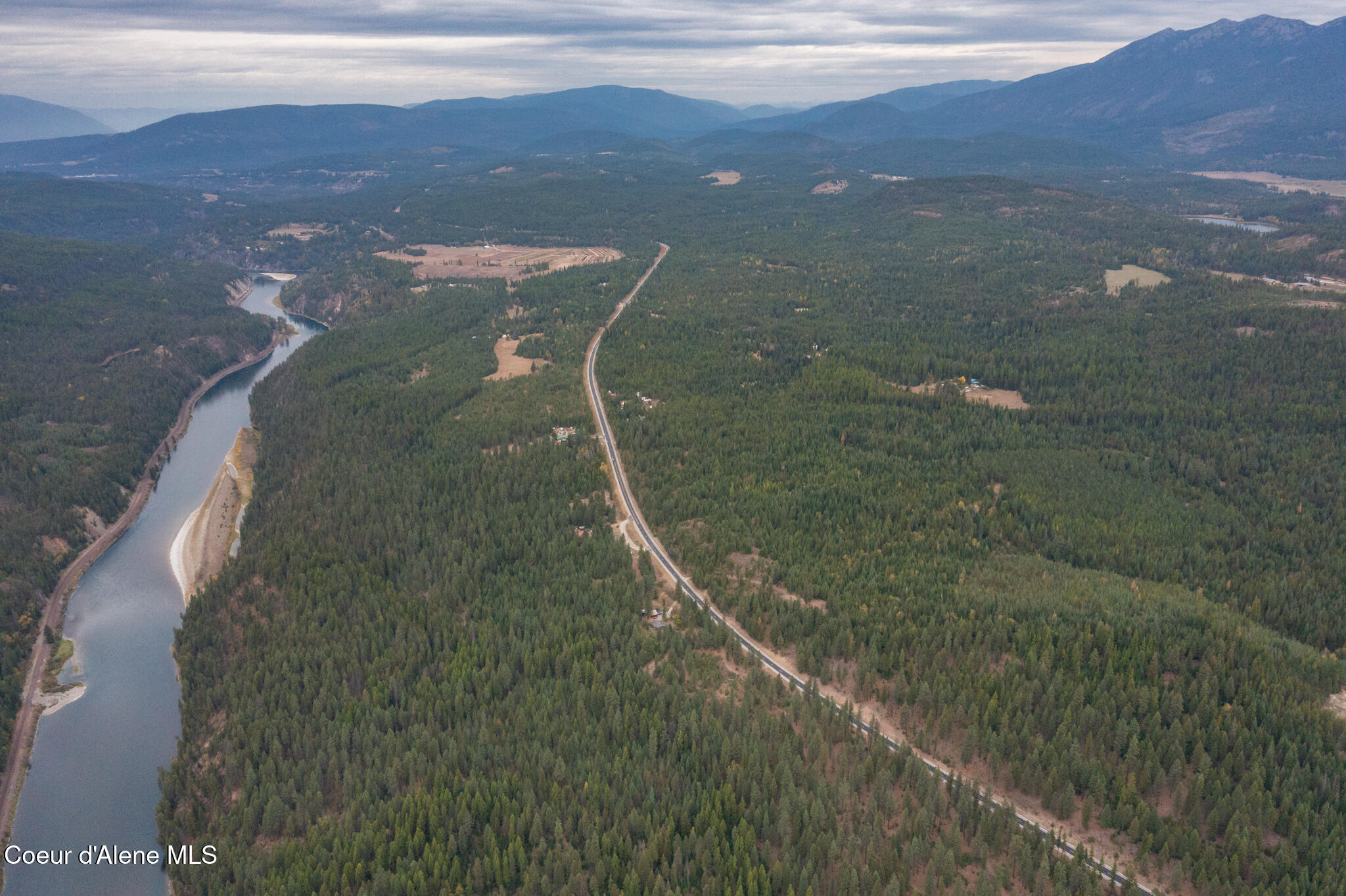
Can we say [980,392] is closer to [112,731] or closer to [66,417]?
[112,731]

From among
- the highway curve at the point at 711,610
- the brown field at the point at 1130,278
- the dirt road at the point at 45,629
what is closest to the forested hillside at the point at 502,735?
the highway curve at the point at 711,610

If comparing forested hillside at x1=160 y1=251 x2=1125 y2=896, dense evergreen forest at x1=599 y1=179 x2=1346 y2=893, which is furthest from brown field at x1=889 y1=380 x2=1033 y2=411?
forested hillside at x1=160 y1=251 x2=1125 y2=896

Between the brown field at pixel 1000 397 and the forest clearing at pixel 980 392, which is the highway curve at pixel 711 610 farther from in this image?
the brown field at pixel 1000 397

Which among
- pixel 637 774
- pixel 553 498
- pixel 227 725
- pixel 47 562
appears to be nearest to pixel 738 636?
pixel 637 774

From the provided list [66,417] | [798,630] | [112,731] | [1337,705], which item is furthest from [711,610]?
[66,417]

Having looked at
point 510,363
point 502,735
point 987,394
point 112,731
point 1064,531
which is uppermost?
point 510,363

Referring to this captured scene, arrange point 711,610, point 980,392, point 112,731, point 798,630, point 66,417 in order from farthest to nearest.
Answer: point 66,417, point 980,392, point 112,731, point 711,610, point 798,630
